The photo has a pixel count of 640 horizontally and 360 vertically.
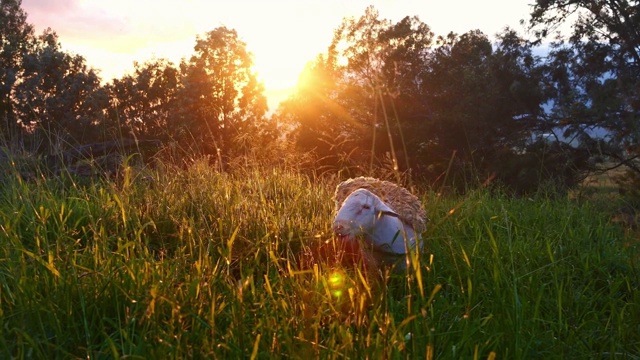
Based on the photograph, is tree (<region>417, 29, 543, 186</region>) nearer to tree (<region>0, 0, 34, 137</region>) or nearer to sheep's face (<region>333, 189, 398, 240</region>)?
sheep's face (<region>333, 189, 398, 240</region>)

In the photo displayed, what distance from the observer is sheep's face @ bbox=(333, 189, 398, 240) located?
2.79 metres

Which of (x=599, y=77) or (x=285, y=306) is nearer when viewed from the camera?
(x=285, y=306)

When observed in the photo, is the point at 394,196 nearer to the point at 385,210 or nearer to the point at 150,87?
the point at 385,210

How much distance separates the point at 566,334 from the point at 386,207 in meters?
1.10

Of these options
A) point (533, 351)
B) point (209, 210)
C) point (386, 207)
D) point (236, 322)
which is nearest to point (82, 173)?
point (209, 210)

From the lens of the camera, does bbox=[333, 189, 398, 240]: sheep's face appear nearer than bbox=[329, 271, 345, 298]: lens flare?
No

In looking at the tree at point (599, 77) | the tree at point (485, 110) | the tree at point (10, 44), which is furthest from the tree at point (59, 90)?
the tree at point (599, 77)

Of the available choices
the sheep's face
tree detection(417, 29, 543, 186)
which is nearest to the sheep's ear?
the sheep's face

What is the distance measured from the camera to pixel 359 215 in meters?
2.85

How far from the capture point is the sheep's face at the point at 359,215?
9.16 feet

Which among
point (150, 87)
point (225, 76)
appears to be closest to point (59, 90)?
point (150, 87)

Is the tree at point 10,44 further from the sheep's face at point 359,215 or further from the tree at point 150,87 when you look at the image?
the sheep's face at point 359,215

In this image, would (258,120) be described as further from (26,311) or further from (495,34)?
(26,311)

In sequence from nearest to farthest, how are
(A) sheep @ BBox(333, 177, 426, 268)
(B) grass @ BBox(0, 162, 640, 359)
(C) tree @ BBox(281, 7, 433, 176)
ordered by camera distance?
(B) grass @ BBox(0, 162, 640, 359) → (A) sheep @ BBox(333, 177, 426, 268) → (C) tree @ BBox(281, 7, 433, 176)
